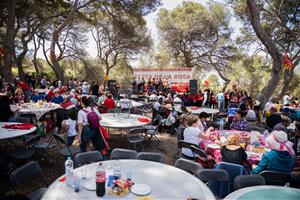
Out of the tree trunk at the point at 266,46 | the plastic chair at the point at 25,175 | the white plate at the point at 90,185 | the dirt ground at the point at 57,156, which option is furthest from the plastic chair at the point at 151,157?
the tree trunk at the point at 266,46

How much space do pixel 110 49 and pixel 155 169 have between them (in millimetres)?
21490

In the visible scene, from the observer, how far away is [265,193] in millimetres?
2574

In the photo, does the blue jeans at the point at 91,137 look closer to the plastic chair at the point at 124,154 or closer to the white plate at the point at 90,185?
the plastic chair at the point at 124,154

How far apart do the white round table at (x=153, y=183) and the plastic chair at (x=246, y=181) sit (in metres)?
0.45

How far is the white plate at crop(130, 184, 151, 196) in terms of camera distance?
2359 mm

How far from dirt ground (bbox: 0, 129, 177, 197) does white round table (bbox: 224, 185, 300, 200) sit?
2832mm

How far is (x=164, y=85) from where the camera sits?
52.4 feet

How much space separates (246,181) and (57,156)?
420cm

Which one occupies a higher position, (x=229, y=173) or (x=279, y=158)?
(x=279, y=158)

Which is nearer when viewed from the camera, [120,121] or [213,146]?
[213,146]

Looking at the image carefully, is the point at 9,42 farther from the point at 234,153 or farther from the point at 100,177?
the point at 234,153

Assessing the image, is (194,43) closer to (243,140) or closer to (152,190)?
(243,140)

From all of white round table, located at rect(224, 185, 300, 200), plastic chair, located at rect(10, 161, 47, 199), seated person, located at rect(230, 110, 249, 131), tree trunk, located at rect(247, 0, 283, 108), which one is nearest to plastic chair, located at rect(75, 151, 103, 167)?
plastic chair, located at rect(10, 161, 47, 199)

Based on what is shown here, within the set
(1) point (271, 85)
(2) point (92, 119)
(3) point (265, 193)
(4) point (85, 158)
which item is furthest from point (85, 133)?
(1) point (271, 85)
